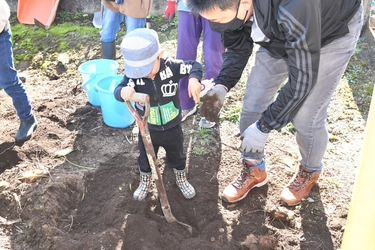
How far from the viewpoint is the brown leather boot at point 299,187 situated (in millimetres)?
2734

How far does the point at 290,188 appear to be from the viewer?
9.16 ft

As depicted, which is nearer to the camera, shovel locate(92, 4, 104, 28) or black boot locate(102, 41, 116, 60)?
black boot locate(102, 41, 116, 60)

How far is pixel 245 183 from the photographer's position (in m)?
2.80

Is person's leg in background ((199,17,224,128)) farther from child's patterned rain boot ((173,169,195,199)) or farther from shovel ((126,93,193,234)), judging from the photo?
shovel ((126,93,193,234))

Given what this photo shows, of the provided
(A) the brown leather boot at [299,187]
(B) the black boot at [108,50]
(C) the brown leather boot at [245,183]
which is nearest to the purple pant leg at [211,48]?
(C) the brown leather boot at [245,183]

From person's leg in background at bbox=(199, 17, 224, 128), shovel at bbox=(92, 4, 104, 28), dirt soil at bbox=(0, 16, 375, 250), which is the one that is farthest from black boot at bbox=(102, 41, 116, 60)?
shovel at bbox=(92, 4, 104, 28)

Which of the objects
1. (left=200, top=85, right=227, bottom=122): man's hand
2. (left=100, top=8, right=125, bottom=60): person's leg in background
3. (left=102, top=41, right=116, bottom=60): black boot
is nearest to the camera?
(left=200, top=85, right=227, bottom=122): man's hand

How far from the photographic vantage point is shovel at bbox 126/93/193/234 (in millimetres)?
2189

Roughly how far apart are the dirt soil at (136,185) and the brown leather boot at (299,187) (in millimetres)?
66

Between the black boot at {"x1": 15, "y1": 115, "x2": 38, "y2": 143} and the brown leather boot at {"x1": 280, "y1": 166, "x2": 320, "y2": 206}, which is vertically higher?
the brown leather boot at {"x1": 280, "y1": 166, "x2": 320, "y2": 206}

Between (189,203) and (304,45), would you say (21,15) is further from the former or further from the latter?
(304,45)

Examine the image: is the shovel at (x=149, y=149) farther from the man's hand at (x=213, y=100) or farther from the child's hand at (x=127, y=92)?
the man's hand at (x=213, y=100)

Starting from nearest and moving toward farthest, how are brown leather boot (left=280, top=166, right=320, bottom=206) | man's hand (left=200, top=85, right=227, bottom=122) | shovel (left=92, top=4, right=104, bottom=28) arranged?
man's hand (left=200, top=85, right=227, bottom=122), brown leather boot (left=280, top=166, right=320, bottom=206), shovel (left=92, top=4, right=104, bottom=28)

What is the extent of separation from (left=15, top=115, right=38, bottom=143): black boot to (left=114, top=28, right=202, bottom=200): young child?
1.27m
